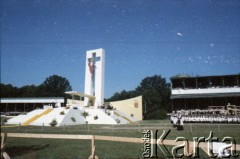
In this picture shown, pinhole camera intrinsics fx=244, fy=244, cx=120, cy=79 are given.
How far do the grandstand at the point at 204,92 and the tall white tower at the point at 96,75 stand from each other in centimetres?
1532

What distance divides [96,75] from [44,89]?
52.0 meters

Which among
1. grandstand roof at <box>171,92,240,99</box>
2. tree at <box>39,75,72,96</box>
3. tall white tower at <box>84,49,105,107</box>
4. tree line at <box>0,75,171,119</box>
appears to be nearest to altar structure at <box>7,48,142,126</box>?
tall white tower at <box>84,49,105,107</box>

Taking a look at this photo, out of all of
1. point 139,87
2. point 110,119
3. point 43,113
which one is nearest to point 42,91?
point 139,87

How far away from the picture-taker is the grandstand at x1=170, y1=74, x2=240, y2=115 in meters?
42.1

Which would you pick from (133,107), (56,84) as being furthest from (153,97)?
(56,84)

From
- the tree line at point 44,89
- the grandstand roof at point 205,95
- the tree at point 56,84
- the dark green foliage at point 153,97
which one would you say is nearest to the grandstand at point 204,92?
the grandstand roof at point 205,95

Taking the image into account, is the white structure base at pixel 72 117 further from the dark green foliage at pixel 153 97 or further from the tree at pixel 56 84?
the tree at pixel 56 84

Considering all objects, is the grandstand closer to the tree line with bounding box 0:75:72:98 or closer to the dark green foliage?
the dark green foliage

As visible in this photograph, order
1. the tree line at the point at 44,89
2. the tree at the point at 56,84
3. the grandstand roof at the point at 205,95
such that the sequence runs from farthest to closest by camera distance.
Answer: the tree at the point at 56,84 → the tree line at the point at 44,89 → the grandstand roof at the point at 205,95

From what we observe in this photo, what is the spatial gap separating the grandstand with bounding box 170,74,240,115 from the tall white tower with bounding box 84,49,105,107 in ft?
50.3

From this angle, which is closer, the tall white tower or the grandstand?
the grandstand

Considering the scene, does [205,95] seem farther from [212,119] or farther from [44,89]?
[44,89]

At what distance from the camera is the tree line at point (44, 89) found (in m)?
85.0

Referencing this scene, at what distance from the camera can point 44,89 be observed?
97.9 meters
